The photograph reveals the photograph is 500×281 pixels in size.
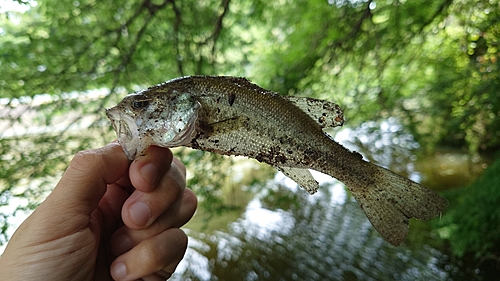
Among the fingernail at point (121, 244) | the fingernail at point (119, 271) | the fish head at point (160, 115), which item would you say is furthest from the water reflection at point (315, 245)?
the fish head at point (160, 115)

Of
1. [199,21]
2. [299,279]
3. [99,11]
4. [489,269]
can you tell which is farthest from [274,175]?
[99,11]

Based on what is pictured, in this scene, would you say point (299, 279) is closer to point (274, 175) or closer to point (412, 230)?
point (274, 175)

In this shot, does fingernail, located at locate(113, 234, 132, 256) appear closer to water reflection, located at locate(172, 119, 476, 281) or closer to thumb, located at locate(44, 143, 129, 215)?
thumb, located at locate(44, 143, 129, 215)

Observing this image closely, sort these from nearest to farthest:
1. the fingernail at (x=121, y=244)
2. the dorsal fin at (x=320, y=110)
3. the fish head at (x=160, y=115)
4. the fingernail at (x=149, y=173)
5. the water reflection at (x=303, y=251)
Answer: the fish head at (x=160, y=115) → the dorsal fin at (x=320, y=110) → the fingernail at (x=149, y=173) → the fingernail at (x=121, y=244) → the water reflection at (x=303, y=251)

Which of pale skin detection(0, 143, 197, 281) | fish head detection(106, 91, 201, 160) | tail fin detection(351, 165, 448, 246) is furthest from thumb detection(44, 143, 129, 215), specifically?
tail fin detection(351, 165, 448, 246)

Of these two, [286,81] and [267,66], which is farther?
[267,66]

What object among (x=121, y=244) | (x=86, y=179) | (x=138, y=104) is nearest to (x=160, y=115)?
(x=138, y=104)

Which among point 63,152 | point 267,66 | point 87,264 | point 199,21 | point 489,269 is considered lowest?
point 87,264

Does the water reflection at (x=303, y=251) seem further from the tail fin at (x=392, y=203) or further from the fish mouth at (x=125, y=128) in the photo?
the fish mouth at (x=125, y=128)
